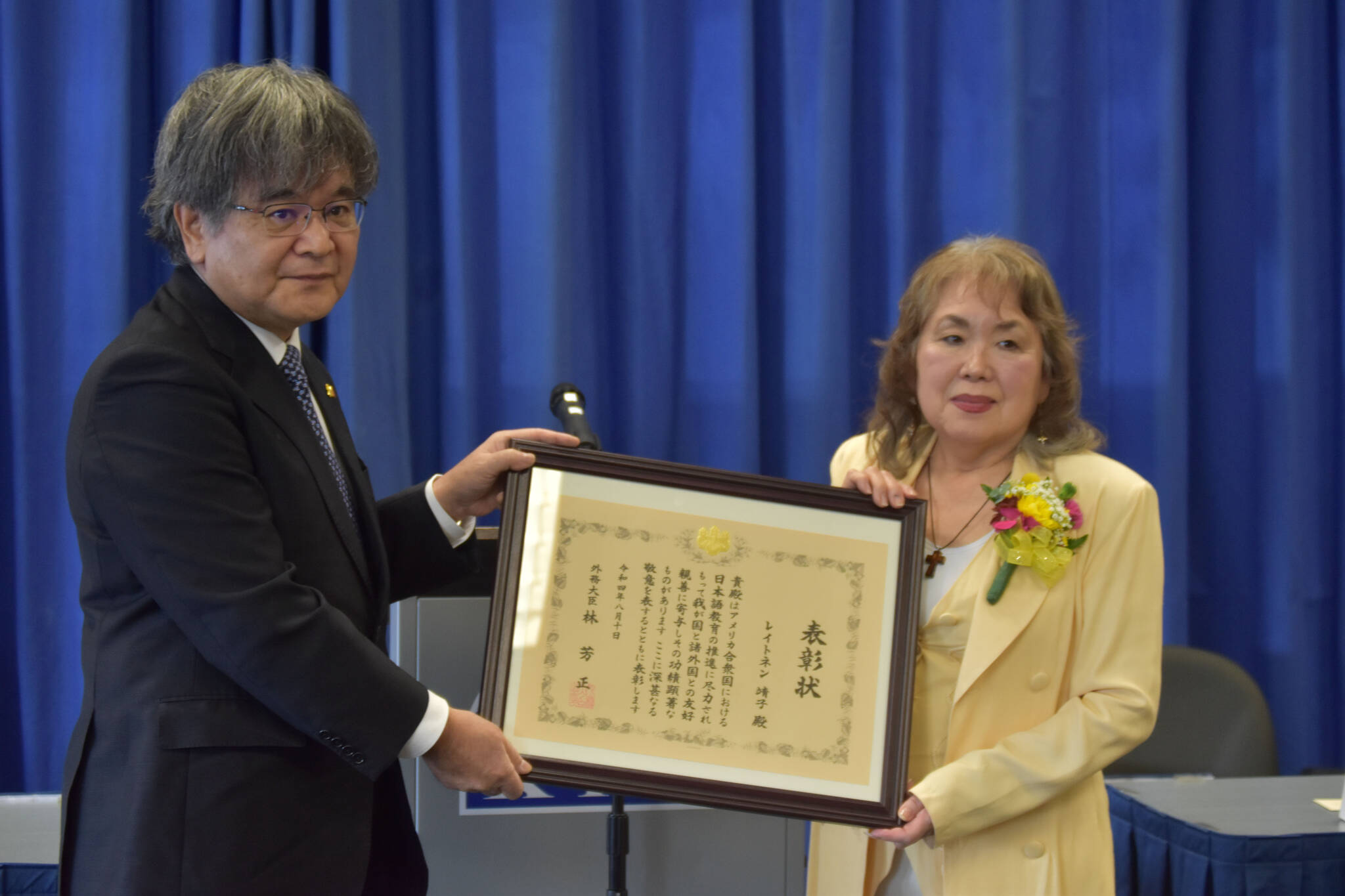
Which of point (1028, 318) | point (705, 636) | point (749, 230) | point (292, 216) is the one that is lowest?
point (705, 636)

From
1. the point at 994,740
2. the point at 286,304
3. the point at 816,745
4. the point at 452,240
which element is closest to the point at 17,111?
the point at 452,240

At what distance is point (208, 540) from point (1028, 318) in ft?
4.27

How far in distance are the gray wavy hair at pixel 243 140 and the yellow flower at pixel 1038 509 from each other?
1.14 meters

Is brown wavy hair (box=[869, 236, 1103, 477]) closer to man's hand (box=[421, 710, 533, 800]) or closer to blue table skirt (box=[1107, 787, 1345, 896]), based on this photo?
blue table skirt (box=[1107, 787, 1345, 896])

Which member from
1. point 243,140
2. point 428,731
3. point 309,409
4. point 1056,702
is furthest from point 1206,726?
point 243,140

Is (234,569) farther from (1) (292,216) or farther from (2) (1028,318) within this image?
(2) (1028,318)

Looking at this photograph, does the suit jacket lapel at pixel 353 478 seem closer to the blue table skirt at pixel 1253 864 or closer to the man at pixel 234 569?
the man at pixel 234 569

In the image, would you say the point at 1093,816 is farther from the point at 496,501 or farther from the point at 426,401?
the point at 426,401

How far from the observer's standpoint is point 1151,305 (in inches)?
127

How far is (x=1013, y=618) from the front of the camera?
67.2 inches

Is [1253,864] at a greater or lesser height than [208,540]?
lesser

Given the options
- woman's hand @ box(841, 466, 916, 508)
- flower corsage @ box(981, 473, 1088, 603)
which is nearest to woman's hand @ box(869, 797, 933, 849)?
flower corsage @ box(981, 473, 1088, 603)

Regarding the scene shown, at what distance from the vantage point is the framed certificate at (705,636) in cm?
166

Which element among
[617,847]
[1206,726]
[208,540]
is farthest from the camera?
[1206,726]
